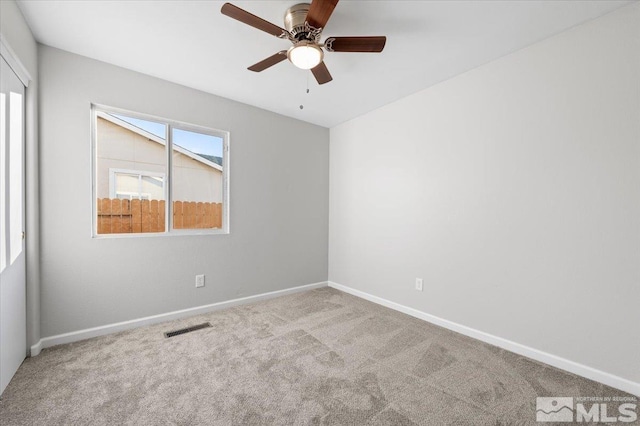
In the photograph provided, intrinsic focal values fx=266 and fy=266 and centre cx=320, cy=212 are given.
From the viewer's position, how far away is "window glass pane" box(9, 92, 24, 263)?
6.07ft

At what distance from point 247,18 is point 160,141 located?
1862 mm


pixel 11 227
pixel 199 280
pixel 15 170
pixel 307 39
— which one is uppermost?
pixel 307 39

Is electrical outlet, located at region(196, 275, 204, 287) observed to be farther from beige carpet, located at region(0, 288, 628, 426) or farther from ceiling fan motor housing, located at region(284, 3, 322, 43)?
ceiling fan motor housing, located at region(284, 3, 322, 43)

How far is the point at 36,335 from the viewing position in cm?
218

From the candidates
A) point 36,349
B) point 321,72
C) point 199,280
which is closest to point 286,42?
point 321,72

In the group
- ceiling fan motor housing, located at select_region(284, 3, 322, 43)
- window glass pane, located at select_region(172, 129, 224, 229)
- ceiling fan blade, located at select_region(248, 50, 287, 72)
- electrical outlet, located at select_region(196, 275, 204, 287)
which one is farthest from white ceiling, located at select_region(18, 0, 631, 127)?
electrical outlet, located at select_region(196, 275, 204, 287)

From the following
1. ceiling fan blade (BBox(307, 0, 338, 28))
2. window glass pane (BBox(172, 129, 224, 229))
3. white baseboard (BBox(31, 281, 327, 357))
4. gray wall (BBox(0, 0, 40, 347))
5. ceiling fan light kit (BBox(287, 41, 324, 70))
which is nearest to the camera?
ceiling fan blade (BBox(307, 0, 338, 28))

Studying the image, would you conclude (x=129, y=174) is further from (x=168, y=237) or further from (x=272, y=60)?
(x=272, y=60)

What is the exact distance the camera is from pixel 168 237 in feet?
9.43

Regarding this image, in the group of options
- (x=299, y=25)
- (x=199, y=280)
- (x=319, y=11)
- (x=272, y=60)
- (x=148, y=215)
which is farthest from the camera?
(x=199, y=280)

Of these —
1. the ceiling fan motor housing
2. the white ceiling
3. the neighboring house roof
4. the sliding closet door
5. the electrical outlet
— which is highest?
the white ceiling

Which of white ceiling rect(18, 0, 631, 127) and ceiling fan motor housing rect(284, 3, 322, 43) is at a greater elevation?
white ceiling rect(18, 0, 631, 127)

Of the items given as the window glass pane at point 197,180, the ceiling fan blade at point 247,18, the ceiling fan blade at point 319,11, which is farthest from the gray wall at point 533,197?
the window glass pane at point 197,180

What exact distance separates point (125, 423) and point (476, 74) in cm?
373
